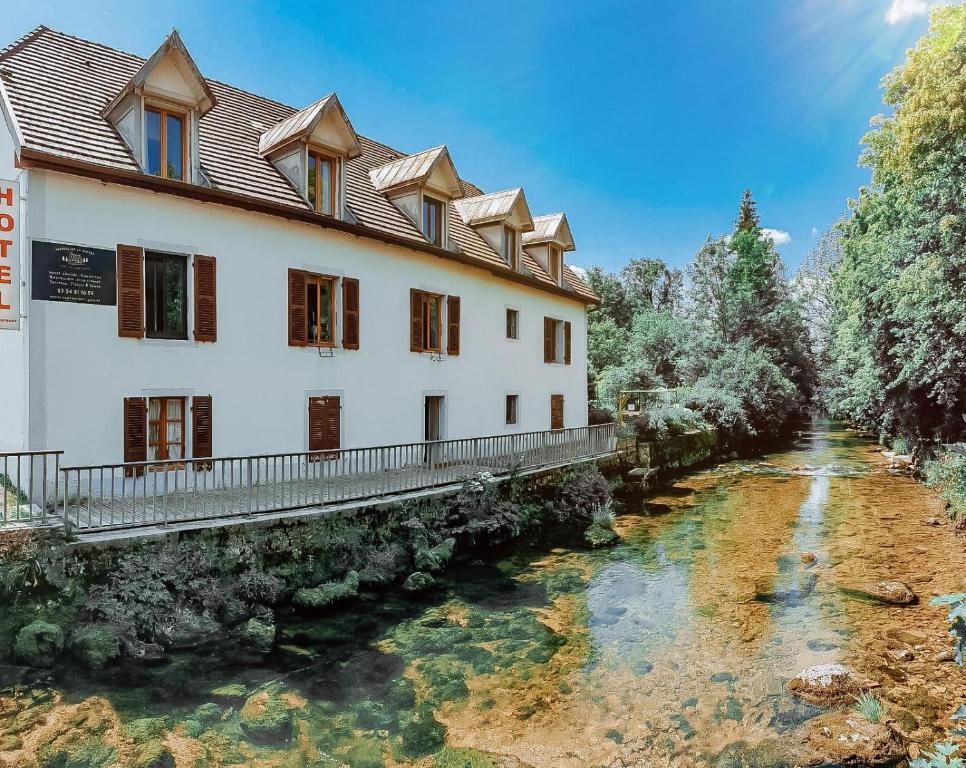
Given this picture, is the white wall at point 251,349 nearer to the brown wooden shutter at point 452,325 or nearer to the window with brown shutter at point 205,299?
the window with brown shutter at point 205,299

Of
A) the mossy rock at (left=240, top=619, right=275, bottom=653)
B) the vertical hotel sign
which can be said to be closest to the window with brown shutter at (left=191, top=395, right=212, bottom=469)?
the vertical hotel sign

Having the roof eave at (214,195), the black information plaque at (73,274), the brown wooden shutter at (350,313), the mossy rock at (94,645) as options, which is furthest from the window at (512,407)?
the mossy rock at (94,645)

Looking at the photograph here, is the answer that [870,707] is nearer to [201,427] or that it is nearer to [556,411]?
[201,427]

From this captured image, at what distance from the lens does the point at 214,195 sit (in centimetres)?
1333

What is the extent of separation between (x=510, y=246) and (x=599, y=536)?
11.6 m

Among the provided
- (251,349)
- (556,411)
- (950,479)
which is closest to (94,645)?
(251,349)

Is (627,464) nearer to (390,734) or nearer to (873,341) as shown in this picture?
(873,341)

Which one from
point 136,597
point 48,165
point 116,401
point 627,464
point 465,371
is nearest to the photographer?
point 136,597

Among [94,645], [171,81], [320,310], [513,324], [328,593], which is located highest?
[171,81]

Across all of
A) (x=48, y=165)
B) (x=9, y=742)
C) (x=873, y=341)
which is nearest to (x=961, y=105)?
(x=873, y=341)

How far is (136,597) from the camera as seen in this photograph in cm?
959

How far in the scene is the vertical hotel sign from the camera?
420 inches

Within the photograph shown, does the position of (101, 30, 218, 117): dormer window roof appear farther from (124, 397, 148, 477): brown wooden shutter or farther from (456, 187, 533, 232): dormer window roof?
(456, 187, 533, 232): dormer window roof

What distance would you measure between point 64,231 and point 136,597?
7.21 m
